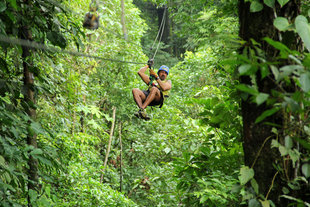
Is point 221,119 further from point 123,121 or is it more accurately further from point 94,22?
→ point 123,121

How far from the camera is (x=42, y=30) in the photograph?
9.36 feet

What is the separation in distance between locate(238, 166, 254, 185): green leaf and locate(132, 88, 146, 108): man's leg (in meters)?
3.28

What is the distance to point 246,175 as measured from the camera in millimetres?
1632

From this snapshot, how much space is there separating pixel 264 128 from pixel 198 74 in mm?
8252

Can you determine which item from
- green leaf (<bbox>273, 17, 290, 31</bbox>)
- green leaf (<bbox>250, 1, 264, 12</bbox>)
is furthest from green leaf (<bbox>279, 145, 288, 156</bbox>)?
green leaf (<bbox>250, 1, 264, 12</bbox>)

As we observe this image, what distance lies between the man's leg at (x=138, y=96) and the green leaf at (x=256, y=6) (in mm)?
3280

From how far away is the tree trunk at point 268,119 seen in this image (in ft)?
5.45

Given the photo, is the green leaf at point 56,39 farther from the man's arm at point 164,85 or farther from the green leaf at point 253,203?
the man's arm at point 164,85

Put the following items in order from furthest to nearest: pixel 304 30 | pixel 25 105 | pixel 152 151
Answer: pixel 152 151, pixel 25 105, pixel 304 30

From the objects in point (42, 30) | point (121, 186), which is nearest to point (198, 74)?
point (121, 186)

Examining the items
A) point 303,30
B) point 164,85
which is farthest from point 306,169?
point 164,85

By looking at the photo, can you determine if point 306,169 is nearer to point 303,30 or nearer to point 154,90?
point 303,30

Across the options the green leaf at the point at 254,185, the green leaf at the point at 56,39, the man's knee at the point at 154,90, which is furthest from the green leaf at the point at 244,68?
the man's knee at the point at 154,90

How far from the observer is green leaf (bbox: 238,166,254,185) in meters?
1.61
